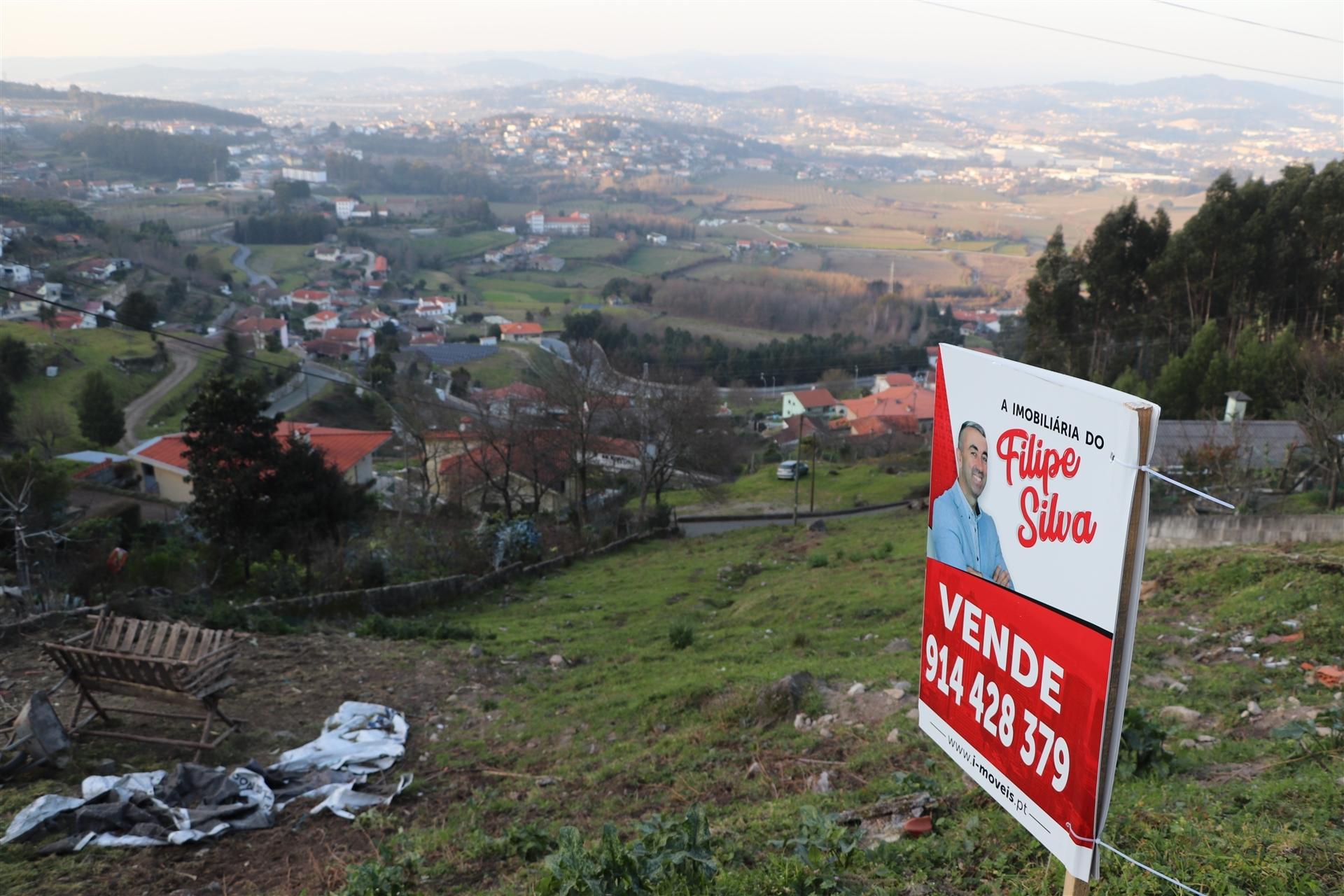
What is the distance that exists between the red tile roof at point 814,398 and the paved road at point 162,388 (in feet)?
112

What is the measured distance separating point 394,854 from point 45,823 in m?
2.06

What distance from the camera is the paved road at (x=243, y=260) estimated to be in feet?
260

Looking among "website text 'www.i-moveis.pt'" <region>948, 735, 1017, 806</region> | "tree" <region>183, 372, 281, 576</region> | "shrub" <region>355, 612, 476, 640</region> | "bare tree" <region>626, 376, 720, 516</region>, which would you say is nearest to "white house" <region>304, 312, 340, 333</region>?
"bare tree" <region>626, 376, 720, 516</region>

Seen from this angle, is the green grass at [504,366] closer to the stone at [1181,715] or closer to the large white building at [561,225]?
the stone at [1181,715]

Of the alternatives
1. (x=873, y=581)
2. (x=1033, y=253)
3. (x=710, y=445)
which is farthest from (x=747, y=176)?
(x=873, y=581)

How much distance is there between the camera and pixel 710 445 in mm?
26969

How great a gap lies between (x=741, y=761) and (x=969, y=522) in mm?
4077

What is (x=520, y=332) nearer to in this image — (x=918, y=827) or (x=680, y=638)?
(x=680, y=638)

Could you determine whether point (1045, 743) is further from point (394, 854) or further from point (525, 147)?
point (525, 147)

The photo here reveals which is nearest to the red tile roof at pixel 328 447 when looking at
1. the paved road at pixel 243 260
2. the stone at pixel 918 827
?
the stone at pixel 918 827

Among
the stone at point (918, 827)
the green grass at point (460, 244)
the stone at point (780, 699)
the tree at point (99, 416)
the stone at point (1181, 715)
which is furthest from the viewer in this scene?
the green grass at point (460, 244)

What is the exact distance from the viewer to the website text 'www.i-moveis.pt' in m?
2.49

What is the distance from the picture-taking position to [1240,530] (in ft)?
38.0

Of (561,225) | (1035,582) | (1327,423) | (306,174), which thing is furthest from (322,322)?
(306,174)
